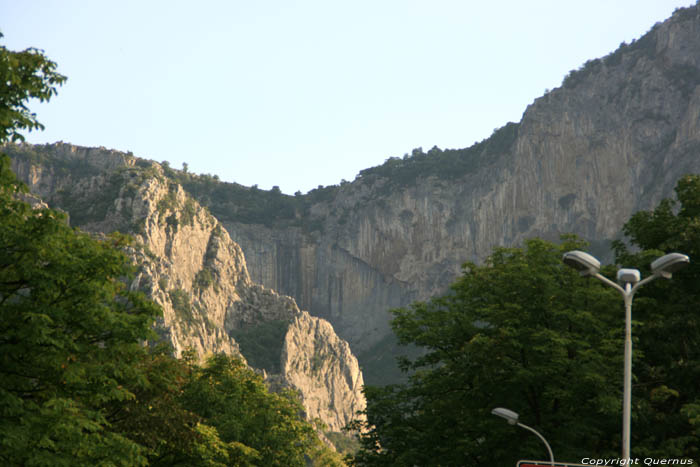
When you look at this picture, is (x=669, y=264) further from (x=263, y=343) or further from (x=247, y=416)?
(x=263, y=343)

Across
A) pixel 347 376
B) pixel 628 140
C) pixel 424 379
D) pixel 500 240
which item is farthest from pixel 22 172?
pixel 424 379

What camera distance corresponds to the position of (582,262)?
611 inches

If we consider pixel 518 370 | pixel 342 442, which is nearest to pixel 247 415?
pixel 518 370

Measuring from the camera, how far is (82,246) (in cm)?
1941

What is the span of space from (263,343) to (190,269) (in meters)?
19.8

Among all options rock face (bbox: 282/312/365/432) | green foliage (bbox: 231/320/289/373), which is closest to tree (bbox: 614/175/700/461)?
rock face (bbox: 282/312/365/432)

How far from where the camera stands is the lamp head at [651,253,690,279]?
50.3ft

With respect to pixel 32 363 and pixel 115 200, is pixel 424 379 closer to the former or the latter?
pixel 32 363

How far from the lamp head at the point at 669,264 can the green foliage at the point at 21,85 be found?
43.8 ft

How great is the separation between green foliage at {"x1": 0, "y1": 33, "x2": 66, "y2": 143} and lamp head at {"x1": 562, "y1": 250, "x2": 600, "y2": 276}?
11741mm

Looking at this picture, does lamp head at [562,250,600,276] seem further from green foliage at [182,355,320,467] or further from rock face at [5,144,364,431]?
rock face at [5,144,364,431]

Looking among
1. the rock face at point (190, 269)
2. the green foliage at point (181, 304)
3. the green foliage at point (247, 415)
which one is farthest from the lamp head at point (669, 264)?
the green foliage at point (181, 304)

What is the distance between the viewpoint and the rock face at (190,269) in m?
141

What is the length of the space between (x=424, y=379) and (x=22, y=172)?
170 meters
